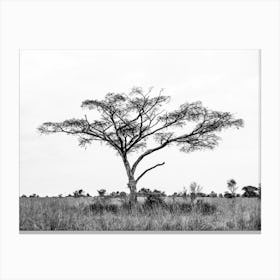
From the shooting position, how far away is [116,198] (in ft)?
24.8

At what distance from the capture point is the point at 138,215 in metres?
7.46

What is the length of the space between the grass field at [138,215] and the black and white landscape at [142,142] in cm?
2

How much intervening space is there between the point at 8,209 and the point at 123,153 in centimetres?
198

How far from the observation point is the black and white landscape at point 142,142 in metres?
7.43

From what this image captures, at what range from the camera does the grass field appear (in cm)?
732

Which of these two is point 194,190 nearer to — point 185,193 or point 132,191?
point 185,193

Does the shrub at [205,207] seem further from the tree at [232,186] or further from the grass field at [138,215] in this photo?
the tree at [232,186]

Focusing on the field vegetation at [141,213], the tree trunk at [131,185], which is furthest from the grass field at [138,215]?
the tree trunk at [131,185]

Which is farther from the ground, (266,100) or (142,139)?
(266,100)

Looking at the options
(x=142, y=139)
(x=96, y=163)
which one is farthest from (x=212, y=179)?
(x=96, y=163)

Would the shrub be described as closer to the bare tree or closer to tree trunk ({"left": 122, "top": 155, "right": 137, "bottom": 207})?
the bare tree

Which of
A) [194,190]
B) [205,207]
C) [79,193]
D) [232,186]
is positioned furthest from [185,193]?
[79,193]

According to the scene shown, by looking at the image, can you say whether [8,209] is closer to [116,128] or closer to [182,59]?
[116,128]

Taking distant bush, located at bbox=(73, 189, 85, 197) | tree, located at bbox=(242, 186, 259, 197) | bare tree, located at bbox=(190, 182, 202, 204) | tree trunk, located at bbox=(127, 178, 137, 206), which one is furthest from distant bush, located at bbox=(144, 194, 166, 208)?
tree, located at bbox=(242, 186, 259, 197)
